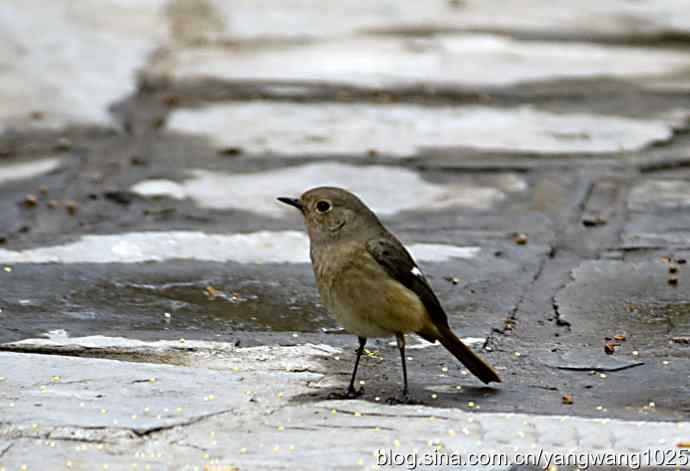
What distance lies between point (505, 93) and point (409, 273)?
3311 millimetres

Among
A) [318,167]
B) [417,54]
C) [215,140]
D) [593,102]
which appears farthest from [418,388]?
[417,54]

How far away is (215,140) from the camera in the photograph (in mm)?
6113

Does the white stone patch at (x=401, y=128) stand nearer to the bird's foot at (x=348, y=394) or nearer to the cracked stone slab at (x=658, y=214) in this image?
the cracked stone slab at (x=658, y=214)

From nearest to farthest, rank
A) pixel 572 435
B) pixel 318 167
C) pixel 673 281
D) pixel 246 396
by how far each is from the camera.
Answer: pixel 572 435 → pixel 246 396 → pixel 673 281 → pixel 318 167

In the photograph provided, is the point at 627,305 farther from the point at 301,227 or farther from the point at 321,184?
the point at 321,184

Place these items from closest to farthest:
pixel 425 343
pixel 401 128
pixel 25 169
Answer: pixel 425 343, pixel 25 169, pixel 401 128

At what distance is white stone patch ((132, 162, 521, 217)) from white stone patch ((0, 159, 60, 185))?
489mm

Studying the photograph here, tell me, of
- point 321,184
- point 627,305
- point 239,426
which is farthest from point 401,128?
point 239,426

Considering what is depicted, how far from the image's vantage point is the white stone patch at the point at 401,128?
19.6 ft

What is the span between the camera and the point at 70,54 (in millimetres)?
7137

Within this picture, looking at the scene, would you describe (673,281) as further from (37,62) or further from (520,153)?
(37,62)

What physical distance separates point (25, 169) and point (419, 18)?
324 cm

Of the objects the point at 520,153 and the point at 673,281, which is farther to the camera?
the point at 520,153

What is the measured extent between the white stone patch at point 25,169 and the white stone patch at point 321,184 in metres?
0.49
